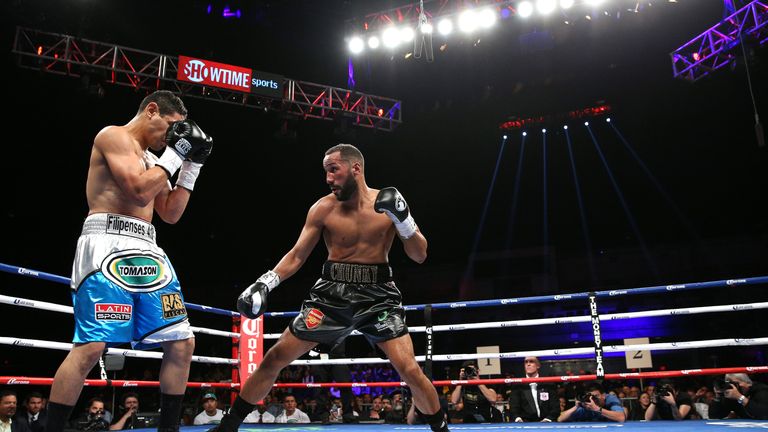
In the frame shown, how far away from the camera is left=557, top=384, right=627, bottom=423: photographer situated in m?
4.61

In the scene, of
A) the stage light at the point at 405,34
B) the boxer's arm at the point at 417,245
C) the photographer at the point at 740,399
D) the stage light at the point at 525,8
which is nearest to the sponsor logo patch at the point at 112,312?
the boxer's arm at the point at 417,245

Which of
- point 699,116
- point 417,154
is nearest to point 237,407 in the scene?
point 417,154

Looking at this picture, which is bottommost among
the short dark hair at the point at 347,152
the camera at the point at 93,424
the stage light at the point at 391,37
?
the camera at the point at 93,424

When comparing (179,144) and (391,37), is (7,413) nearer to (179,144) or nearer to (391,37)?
(179,144)

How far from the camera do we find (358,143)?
545 inches

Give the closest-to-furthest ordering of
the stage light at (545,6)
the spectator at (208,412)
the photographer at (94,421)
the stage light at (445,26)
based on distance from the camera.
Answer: the photographer at (94,421), the spectator at (208,412), the stage light at (545,6), the stage light at (445,26)

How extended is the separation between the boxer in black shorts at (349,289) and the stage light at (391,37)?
8.64 meters

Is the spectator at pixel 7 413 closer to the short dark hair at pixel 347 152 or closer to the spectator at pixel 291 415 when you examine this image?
the spectator at pixel 291 415

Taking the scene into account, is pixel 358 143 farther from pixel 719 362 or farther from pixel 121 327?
pixel 121 327

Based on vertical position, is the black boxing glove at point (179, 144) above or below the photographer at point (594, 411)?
above

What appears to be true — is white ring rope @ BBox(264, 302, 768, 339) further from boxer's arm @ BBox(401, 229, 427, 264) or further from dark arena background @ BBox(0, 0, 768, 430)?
dark arena background @ BBox(0, 0, 768, 430)

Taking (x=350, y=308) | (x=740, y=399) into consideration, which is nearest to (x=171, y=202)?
(x=350, y=308)

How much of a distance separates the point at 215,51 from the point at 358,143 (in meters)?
3.78

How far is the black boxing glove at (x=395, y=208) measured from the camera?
2410mm
